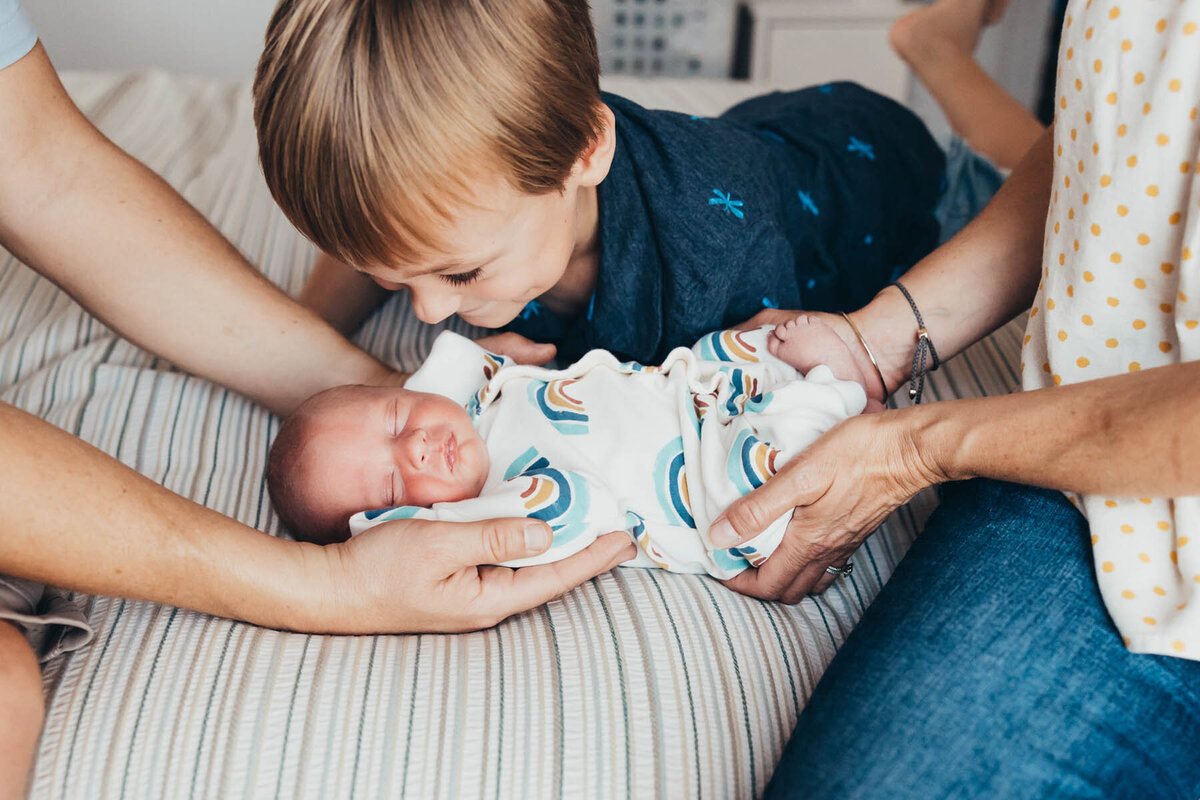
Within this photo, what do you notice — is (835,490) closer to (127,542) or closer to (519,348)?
(519,348)

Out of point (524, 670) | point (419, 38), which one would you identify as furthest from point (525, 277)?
point (524, 670)

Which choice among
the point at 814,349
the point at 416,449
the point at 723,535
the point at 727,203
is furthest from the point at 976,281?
the point at 416,449

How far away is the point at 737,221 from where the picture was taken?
3.61 feet

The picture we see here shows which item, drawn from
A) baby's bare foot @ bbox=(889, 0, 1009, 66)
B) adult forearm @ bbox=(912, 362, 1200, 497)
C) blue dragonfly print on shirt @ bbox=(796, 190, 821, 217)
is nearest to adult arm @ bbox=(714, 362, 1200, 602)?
adult forearm @ bbox=(912, 362, 1200, 497)

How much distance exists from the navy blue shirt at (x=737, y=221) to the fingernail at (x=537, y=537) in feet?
1.22

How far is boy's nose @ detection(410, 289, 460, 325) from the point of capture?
92 cm

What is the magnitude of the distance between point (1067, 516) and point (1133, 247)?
0.23m

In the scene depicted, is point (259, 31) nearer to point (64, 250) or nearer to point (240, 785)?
point (64, 250)

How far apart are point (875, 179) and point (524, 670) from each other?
946 mm

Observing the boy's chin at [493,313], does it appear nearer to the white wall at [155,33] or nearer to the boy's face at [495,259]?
the boy's face at [495,259]

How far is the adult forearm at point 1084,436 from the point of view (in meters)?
0.65

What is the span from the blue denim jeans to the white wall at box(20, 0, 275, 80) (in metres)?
2.78

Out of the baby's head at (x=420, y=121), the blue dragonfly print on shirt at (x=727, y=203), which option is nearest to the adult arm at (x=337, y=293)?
the baby's head at (x=420, y=121)

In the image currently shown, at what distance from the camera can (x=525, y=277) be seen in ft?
3.08
